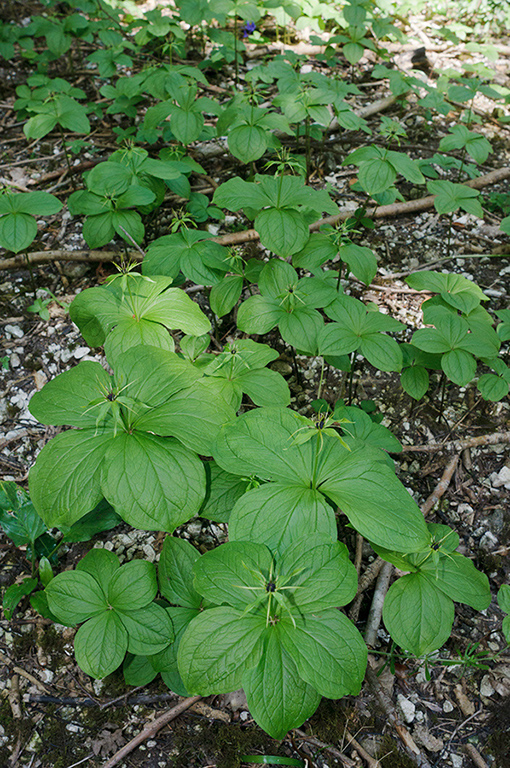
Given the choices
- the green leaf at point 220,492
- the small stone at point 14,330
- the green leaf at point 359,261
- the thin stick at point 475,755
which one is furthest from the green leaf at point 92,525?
the green leaf at point 359,261

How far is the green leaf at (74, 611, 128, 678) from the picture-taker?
1.67 metres

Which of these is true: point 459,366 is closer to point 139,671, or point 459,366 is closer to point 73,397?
point 73,397

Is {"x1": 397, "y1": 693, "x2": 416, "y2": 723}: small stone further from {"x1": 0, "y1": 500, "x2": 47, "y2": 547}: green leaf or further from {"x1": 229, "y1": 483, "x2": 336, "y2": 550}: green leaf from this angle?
{"x1": 0, "y1": 500, "x2": 47, "y2": 547}: green leaf

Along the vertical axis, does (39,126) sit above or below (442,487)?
above

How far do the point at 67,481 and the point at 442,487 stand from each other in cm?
161

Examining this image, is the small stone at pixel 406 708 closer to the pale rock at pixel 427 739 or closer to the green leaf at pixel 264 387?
the pale rock at pixel 427 739

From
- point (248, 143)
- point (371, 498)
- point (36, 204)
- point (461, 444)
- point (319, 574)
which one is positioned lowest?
point (461, 444)

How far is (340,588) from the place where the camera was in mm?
1446

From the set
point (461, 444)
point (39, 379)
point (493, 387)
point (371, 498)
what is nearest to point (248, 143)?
point (39, 379)

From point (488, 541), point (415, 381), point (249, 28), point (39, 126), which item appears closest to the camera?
point (488, 541)

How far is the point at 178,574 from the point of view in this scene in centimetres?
182

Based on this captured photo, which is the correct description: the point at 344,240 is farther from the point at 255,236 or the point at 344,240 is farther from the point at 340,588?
the point at 340,588

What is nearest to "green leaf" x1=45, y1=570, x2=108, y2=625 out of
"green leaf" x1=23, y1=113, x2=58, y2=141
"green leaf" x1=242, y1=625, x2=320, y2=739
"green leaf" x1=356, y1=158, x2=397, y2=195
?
"green leaf" x1=242, y1=625, x2=320, y2=739

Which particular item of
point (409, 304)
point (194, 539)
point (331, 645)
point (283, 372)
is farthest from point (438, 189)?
point (331, 645)
